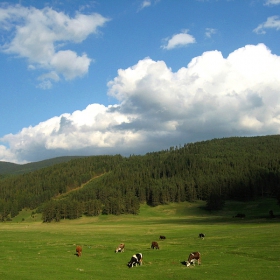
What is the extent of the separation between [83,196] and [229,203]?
87.5 m

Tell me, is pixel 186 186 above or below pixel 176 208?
above

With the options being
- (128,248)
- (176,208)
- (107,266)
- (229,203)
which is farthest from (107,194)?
(107,266)

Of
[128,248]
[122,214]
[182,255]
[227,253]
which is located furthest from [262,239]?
[122,214]

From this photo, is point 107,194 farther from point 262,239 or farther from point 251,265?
point 251,265

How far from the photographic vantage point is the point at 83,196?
184m

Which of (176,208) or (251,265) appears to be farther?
(176,208)

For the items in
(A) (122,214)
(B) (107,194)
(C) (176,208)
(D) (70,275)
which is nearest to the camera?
(D) (70,275)

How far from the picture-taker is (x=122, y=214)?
157125mm

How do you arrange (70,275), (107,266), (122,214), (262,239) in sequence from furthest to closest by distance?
1. (122,214)
2. (262,239)
3. (107,266)
4. (70,275)

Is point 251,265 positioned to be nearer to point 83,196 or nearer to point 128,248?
point 128,248

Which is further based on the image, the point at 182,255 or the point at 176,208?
the point at 176,208

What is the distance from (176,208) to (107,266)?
141m

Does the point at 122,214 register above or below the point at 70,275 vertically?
below

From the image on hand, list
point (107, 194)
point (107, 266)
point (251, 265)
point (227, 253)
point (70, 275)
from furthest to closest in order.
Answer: point (107, 194), point (227, 253), point (107, 266), point (251, 265), point (70, 275)
